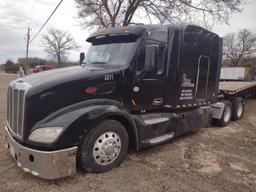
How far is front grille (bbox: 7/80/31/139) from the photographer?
12.7 ft

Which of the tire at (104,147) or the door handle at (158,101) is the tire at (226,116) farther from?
the tire at (104,147)

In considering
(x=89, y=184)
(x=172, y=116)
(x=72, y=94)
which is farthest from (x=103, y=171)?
(x=172, y=116)

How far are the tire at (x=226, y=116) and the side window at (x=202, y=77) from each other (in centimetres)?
196

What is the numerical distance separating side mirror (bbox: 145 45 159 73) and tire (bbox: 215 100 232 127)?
4.48m

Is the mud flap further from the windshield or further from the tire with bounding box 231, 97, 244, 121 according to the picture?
the tire with bounding box 231, 97, 244, 121

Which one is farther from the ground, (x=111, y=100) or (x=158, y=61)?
(x=158, y=61)

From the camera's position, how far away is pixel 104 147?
13.8ft

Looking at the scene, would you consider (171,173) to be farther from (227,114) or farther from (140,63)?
(227,114)

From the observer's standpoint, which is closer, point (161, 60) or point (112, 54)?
point (112, 54)

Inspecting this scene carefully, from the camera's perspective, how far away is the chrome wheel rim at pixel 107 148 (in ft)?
13.6

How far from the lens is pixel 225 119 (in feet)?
28.1

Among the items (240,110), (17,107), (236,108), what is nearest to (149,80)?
(17,107)

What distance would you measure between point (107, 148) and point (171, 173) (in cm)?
120

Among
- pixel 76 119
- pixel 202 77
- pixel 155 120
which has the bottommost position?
pixel 155 120
